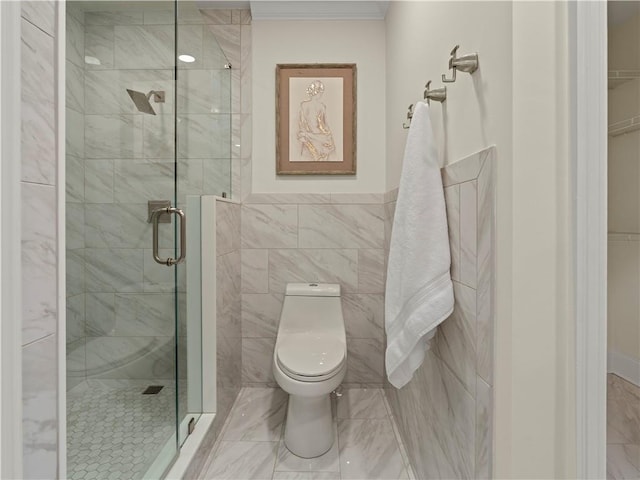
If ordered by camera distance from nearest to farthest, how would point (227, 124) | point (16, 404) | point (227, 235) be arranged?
point (16, 404), point (227, 235), point (227, 124)

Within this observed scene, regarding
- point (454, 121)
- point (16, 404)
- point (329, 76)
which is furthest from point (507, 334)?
point (329, 76)

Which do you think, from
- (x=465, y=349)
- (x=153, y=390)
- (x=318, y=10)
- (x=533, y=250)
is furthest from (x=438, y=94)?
(x=153, y=390)

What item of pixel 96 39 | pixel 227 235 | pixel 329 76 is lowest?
pixel 227 235

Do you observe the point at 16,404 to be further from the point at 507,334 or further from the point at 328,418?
the point at 328,418

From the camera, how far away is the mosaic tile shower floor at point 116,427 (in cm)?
112

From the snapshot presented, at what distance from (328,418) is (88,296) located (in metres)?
1.19

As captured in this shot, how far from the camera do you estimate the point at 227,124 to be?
2.39m

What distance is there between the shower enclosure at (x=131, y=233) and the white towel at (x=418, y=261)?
894 mm

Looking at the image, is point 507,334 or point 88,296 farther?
point 88,296

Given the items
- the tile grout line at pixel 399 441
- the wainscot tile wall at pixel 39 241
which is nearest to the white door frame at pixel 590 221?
the tile grout line at pixel 399 441

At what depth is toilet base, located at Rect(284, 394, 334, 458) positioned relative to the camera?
70.4 inches

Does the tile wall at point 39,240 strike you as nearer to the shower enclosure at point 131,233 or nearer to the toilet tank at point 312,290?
the shower enclosure at point 131,233

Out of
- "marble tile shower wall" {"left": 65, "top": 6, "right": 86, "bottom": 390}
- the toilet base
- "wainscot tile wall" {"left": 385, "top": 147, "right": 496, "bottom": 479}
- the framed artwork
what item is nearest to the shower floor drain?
"marble tile shower wall" {"left": 65, "top": 6, "right": 86, "bottom": 390}

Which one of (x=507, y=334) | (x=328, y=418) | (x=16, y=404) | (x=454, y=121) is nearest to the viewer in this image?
(x=16, y=404)
